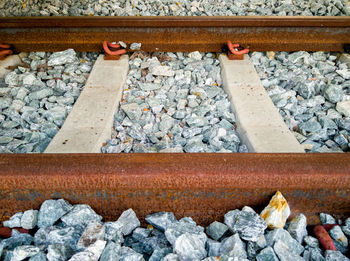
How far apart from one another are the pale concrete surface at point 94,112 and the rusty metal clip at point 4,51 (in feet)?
3.37

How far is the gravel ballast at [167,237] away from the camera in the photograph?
1.43 meters

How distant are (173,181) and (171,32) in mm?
2399

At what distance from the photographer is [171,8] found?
464cm

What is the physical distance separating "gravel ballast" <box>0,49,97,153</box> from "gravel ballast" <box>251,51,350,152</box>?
1952 millimetres

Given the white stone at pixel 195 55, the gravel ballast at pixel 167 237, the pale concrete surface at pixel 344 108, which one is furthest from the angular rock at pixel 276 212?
the white stone at pixel 195 55

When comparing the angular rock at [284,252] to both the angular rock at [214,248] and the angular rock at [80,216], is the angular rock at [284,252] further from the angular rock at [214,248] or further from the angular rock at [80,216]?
the angular rock at [80,216]

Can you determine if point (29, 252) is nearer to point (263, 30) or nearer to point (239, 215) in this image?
point (239, 215)

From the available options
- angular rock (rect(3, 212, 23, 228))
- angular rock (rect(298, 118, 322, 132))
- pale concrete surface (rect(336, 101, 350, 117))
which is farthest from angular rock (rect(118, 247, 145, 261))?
pale concrete surface (rect(336, 101, 350, 117))

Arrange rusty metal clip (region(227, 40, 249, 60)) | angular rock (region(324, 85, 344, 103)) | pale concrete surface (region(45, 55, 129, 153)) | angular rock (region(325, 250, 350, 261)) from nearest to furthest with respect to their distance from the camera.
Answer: angular rock (region(325, 250, 350, 261)) < pale concrete surface (region(45, 55, 129, 153)) < angular rock (region(324, 85, 344, 103)) < rusty metal clip (region(227, 40, 249, 60))

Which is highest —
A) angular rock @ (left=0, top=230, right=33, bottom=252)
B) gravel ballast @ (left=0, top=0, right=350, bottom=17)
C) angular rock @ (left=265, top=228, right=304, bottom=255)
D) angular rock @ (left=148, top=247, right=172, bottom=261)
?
gravel ballast @ (left=0, top=0, right=350, bottom=17)

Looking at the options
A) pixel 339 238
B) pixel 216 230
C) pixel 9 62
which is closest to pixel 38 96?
pixel 9 62

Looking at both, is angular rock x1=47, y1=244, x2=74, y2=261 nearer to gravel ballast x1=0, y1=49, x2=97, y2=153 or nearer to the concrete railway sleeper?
the concrete railway sleeper

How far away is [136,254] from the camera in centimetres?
A: 143

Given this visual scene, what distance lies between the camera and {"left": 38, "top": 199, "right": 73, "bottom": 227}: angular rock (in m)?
1.60
